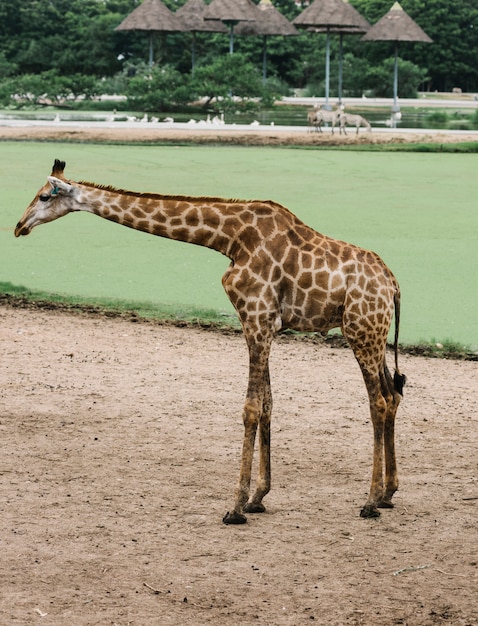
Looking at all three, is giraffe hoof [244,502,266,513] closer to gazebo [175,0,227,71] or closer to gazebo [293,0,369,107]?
gazebo [293,0,369,107]

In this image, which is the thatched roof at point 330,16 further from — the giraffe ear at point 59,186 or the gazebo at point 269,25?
the giraffe ear at point 59,186

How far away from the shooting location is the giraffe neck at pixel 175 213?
5.43 m

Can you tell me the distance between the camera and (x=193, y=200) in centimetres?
553

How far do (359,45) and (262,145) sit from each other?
16821 millimetres

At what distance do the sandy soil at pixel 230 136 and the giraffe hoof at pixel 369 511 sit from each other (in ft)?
61.3

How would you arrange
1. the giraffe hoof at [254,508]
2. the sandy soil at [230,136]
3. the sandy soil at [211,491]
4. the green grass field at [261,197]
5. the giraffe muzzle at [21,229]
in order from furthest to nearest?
the sandy soil at [230,136] < the green grass field at [261,197] < the giraffe muzzle at [21,229] < the giraffe hoof at [254,508] < the sandy soil at [211,491]

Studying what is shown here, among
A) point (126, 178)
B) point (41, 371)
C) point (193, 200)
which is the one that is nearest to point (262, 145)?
point (126, 178)

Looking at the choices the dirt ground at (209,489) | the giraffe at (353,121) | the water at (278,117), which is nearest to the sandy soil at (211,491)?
the dirt ground at (209,489)

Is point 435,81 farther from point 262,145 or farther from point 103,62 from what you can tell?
Result: point 262,145

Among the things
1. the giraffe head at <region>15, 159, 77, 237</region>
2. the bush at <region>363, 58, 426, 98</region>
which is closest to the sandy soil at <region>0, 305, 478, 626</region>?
the giraffe head at <region>15, 159, 77, 237</region>

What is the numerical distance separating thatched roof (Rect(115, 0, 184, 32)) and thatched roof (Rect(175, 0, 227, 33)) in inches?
31.9

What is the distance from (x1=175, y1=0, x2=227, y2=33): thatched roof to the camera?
34062mm

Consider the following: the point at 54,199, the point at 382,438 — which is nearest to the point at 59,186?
the point at 54,199

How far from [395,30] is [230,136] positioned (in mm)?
9668
